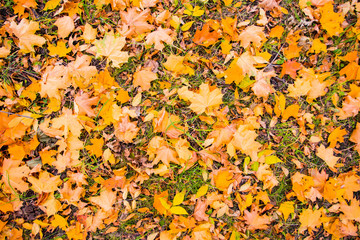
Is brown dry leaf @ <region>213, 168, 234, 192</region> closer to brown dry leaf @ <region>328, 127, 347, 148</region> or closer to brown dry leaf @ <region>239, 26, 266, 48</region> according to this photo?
brown dry leaf @ <region>328, 127, 347, 148</region>

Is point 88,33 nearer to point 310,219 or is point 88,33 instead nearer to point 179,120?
point 179,120

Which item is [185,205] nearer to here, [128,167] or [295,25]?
[128,167]

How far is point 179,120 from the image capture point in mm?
1919

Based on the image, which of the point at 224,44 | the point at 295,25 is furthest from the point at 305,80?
the point at 224,44

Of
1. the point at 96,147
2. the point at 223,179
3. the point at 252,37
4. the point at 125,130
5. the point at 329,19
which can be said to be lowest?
the point at 223,179

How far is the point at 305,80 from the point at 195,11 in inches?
48.2

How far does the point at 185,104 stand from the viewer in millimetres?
1959

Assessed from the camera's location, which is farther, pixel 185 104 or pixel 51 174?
pixel 185 104

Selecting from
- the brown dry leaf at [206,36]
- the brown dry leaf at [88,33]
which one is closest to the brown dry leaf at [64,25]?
the brown dry leaf at [88,33]

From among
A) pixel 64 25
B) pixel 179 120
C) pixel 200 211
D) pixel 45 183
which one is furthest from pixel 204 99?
pixel 45 183

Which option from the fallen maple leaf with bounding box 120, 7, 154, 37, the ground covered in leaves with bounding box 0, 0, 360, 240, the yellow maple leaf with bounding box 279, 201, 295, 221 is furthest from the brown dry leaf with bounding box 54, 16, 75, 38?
the yellow maple leaf with bounding box 279, 201, 295, 221

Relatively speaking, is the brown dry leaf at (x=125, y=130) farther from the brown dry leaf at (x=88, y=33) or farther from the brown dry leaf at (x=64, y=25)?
the brown dry leaf at (x=64, y=25)

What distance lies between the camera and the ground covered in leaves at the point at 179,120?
1.84m

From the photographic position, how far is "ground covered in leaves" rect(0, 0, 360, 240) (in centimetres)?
184
